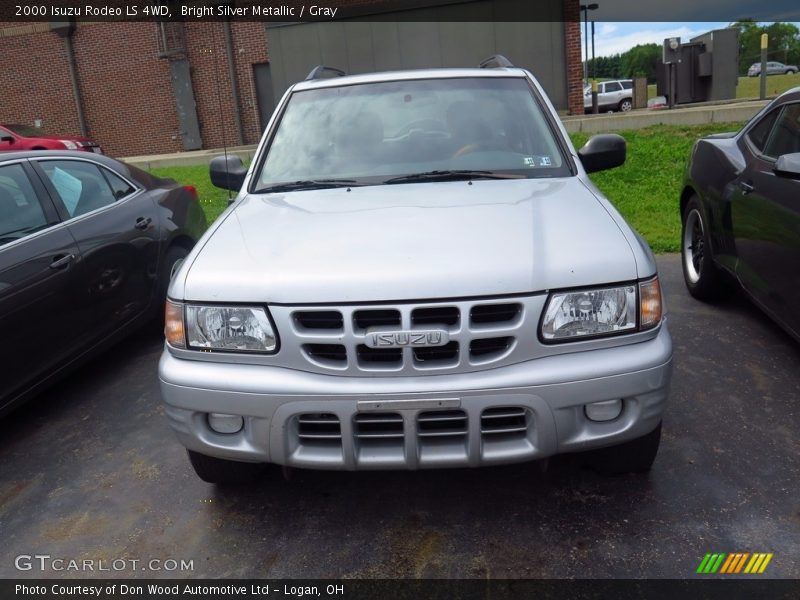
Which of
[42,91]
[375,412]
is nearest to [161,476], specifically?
Answer: [375,412]

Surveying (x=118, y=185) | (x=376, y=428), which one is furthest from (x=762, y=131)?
(x=118, y=185)

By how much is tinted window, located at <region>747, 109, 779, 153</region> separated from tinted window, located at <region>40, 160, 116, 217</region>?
417 cm

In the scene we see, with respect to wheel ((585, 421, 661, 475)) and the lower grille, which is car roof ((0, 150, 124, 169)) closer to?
the lower grille

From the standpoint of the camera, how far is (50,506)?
3.06 metres

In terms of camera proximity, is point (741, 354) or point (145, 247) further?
point (145, 247)

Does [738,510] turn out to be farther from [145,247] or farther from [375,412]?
[145,247]

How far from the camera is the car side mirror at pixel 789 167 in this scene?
330 cm

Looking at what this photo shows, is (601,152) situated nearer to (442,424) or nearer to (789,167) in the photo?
(789,167)

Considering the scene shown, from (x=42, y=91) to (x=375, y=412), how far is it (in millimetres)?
22219

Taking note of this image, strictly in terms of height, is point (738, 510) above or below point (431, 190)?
below

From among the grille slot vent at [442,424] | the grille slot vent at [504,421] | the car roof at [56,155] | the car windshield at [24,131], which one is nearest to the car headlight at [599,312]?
the grille slot vent at [504,421]

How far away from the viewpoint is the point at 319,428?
2.40 metres

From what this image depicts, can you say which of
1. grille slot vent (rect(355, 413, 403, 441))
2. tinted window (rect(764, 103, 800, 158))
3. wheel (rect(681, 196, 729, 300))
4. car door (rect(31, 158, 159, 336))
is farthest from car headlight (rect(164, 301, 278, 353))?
wheel (rect(681, 196, 729, 300))

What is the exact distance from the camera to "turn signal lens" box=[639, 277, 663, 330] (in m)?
2.41
